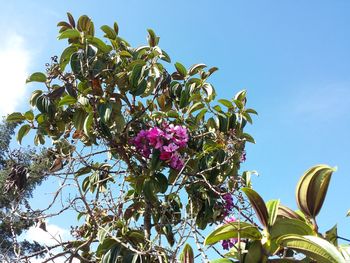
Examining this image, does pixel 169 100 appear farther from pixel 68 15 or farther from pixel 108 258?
pixel 108 258

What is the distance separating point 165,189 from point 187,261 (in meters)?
0.82

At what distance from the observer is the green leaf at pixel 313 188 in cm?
79

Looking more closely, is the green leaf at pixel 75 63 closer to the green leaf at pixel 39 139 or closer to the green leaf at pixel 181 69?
the green leaf at pixel 39 139

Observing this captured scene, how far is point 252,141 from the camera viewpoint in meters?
2.21

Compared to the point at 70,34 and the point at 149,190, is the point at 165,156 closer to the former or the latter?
the point at 149,190

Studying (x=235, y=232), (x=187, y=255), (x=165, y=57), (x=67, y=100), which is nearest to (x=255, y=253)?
(x=235, y=232)

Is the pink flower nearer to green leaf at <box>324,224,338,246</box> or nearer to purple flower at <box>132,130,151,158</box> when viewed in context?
purple flower at <box>132,130,151,158</box>

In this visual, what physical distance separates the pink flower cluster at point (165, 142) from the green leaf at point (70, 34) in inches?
20.3

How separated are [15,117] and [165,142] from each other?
2.44 feet

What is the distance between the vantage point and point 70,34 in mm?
1880

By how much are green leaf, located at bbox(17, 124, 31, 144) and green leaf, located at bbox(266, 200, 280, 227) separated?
154 cm

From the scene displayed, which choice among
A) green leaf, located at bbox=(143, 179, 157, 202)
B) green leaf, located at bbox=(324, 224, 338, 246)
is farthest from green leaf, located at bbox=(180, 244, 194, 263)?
green leaf, located at bbox=(143, 179, 157, 202)

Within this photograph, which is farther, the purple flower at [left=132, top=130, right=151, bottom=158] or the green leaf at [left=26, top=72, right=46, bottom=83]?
the green leaf at [left=26, top=72, right=46, bottom=83]

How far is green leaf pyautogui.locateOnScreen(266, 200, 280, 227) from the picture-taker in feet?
2.60
